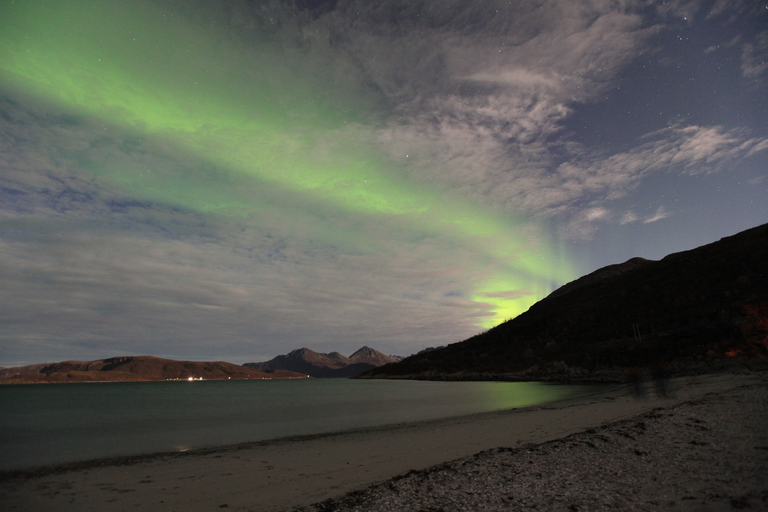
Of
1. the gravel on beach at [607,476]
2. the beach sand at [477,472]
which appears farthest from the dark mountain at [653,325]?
the gravel on beach at [607,476]

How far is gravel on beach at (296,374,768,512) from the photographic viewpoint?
6.93m

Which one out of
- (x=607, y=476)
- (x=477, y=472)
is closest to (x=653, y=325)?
(x=607, y=476)

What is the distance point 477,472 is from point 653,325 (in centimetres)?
6430

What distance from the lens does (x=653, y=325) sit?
57844 millimetres

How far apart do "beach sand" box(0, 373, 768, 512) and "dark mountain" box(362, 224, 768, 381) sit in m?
31.1

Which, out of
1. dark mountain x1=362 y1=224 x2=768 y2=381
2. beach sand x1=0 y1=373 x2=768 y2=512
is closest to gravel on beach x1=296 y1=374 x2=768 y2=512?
beach sand x1=0 y1=373 x2=768 y2=512

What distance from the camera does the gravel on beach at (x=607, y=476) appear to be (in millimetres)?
6934

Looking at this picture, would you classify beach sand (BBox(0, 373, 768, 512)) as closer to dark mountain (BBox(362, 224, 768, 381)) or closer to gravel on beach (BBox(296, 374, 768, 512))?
gravel on beach (BBox(296, 374, 768, 512))

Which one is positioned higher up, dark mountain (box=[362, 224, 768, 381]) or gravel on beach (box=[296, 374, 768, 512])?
dark mountain (box=[362, 224, 768, 381])

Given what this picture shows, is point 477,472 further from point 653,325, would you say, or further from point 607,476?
point 653,325

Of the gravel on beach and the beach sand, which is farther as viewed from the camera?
the beach sand

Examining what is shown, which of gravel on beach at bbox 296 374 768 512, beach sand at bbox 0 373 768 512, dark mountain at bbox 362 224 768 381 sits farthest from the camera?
dark mountain at bbox 362 224 768 381

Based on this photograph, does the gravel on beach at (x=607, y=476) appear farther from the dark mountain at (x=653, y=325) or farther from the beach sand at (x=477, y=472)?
the dark mountain at (x=653, y=325)

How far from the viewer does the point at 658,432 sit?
1262 centimetres
